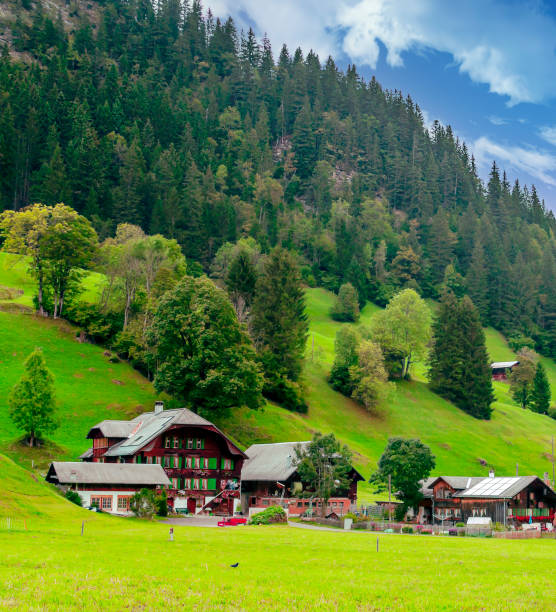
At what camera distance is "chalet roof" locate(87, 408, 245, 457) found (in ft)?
237

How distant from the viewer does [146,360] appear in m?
84.8

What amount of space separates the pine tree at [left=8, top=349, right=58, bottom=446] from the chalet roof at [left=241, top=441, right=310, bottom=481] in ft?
67.3

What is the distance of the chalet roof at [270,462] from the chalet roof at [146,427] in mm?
2395

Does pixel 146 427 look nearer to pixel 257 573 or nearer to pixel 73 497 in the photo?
pixel 73 497

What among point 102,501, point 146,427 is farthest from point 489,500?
point 102,501

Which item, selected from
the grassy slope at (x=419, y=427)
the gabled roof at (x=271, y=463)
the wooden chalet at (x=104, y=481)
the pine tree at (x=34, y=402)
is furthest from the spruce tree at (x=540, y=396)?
the pine tree at (x=34, y=402)

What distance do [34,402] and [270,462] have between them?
2420cm

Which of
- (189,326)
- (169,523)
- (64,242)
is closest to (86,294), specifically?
(64,242)

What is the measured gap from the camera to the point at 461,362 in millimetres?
123875

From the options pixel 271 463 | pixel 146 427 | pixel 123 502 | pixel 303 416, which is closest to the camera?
pixel 123 502

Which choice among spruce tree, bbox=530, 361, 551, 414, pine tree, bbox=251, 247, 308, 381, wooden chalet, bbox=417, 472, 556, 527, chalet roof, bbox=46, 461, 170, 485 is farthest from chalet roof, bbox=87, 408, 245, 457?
spruce tree, bbox=530, 361, 551, 414

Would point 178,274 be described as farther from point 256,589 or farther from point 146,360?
point 256,589

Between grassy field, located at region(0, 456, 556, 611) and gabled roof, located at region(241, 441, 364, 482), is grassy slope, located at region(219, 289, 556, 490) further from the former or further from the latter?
grassy field, located at region(0, 456, 556, 611)

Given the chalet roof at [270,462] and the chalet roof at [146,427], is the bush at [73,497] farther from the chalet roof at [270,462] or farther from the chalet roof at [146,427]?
the chalet roof at [270,462]
